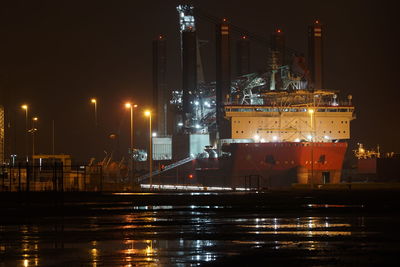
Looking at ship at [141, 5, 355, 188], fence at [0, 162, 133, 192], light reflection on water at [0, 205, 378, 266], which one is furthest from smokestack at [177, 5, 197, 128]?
light reflection on water at [0, 205, 378, 266]

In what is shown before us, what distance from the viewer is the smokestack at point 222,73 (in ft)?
332

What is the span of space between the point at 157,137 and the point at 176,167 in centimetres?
2264

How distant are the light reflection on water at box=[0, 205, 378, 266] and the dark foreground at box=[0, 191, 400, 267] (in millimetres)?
18

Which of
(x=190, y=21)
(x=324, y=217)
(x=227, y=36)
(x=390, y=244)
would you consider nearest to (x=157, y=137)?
(x=190, y=21)

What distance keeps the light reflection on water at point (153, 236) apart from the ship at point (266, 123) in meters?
64.4

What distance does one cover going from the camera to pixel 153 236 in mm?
20188

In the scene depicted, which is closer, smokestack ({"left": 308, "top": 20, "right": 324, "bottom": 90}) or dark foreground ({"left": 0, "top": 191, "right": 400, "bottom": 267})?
dark foreground ({"left": 0, "top": 191, "right": 400, "bottom": 267})

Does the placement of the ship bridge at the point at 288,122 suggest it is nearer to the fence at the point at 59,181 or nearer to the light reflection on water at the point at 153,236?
the fence at the point at 59,181

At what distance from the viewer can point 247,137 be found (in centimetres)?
9888

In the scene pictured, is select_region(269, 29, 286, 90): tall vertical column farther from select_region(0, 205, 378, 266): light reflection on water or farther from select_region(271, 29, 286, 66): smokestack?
select_region(0, 205, 378, 266): light reflection on water

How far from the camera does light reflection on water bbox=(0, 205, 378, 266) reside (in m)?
15.5

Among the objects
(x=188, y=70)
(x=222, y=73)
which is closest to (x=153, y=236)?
(x=222, y=73)

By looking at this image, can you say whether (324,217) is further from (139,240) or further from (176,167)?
(176,167)

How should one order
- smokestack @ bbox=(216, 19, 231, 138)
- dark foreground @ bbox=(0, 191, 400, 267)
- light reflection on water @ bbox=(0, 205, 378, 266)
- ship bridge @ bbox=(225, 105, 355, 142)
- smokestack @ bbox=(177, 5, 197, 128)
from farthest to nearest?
smokestack @ bbox=(177, 5, 197, 128), smokestack @ bbox=(216, 19, 231, 138), ship bridge @ bbox=(225, 105, 355, 142), light reflection on water @ bbox=(0, 205, 378, 266), dark foreground @ bbox=(0, 191, 400, 267)
